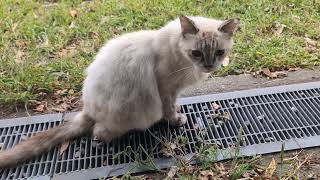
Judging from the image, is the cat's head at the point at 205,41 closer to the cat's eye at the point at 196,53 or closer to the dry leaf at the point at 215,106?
the cat's eye at the point at 196,53

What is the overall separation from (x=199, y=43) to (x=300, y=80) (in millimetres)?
1381

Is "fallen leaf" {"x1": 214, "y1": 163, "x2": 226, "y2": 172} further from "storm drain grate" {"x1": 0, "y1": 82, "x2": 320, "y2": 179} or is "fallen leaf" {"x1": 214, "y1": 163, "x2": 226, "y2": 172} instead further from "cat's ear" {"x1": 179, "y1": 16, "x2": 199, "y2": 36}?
"cat's ear" {"x1": 179, "y1": 16, "x2": 199, "y2": 36}

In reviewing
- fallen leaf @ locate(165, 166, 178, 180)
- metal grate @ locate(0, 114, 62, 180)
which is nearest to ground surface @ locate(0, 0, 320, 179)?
metal grate @ locate(0, 114, 62, 180)

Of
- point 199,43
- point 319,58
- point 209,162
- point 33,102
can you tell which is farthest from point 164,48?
point 319,58

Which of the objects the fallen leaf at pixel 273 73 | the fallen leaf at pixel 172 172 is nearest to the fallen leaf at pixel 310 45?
the fallen leaf at pixel 273 73

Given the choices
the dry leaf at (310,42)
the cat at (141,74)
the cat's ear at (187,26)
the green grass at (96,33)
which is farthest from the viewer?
the dry leaf at (310,42)

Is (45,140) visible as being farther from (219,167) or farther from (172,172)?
(219,167)

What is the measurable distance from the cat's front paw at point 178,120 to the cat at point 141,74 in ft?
0.62

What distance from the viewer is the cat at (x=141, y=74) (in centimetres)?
272

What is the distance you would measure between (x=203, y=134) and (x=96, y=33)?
6.25 ft

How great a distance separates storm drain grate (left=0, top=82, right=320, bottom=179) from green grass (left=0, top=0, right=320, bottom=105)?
43 centimetres

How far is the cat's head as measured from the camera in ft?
8.79

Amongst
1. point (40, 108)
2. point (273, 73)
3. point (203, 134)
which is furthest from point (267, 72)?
point (40, 108)

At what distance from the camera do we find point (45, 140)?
289cm
